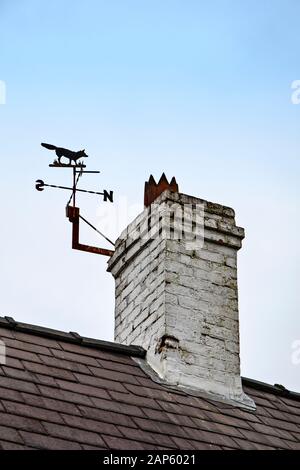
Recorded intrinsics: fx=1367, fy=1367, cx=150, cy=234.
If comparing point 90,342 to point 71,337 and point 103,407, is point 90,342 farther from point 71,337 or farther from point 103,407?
point 103,407

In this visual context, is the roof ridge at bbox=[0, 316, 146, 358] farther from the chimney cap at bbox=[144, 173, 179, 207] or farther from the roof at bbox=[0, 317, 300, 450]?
the chimney cap at bbox=[144, 173, 179, 207]

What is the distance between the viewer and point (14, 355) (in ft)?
32.2

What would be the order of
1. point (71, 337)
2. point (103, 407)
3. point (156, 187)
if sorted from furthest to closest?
point (156, 187), point (71, 337), point (103, 407)

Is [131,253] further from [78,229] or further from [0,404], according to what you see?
[0,404]

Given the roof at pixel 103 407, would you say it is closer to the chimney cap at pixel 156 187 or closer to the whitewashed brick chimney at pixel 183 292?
the whitewashed brick chimney at pixel 183 292

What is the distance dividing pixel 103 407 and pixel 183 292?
5.86 feet

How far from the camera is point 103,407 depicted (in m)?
9.52

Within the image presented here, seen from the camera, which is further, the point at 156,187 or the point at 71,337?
the point at 156,187

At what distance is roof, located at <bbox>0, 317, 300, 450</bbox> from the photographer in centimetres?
881

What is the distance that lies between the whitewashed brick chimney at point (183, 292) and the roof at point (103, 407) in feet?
0.78

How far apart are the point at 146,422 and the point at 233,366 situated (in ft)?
5.44

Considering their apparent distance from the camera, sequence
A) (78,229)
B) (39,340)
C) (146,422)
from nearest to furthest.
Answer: (146,422), (39,340), (78,229)

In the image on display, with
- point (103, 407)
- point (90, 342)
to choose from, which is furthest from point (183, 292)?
point (103, 407)
